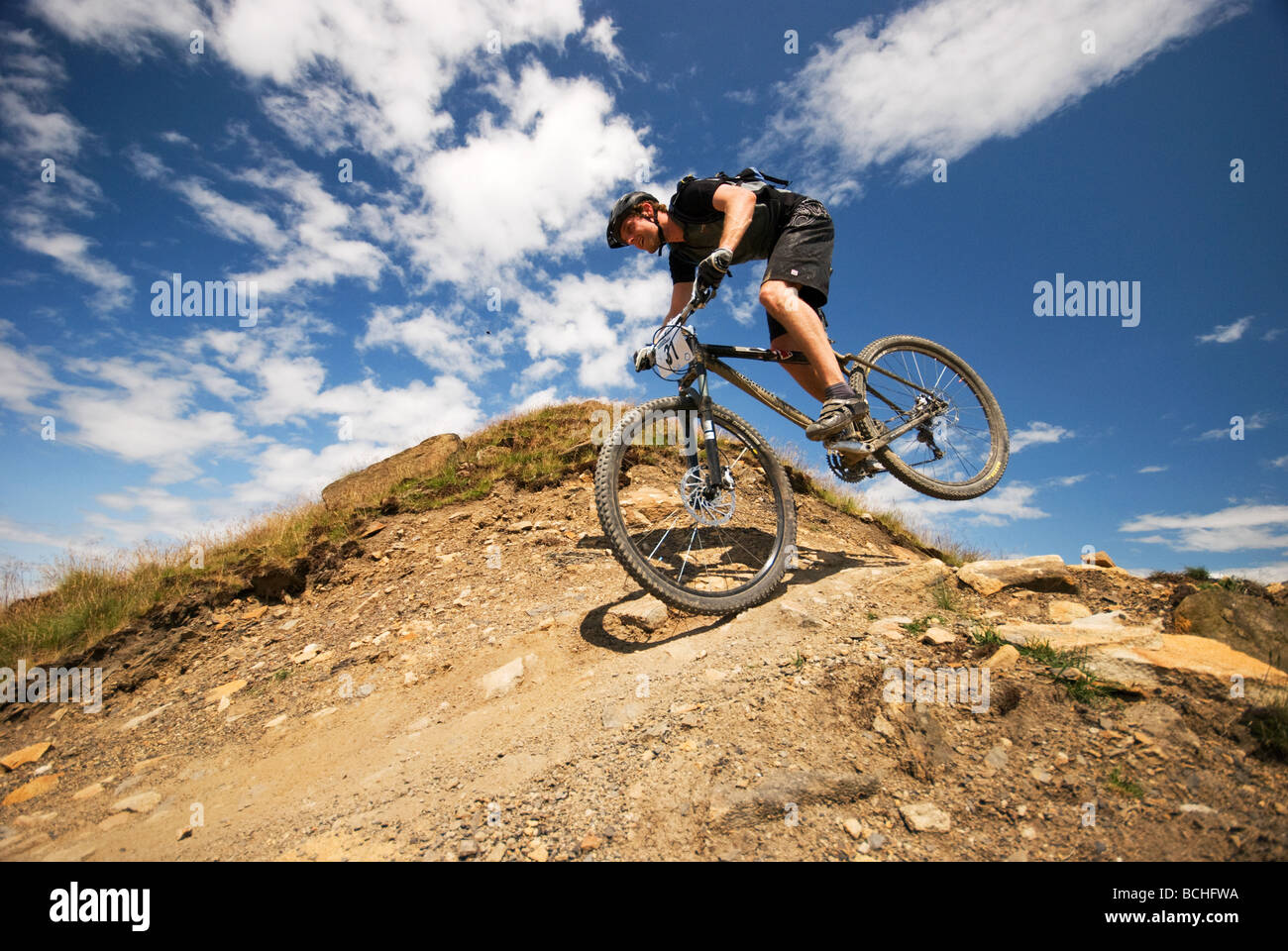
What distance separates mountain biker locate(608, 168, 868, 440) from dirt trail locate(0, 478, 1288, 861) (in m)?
1.59

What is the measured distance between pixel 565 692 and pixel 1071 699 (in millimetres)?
2594

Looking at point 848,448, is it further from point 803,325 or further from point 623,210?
point 623,210

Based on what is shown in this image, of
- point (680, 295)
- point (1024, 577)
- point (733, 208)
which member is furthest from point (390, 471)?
point (1024, 577)

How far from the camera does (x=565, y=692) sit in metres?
3.31

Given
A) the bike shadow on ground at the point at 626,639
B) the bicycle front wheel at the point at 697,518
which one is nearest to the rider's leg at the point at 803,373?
the bicycle front wheel at the point at 697,518

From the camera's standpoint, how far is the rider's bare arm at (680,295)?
4.77 meters

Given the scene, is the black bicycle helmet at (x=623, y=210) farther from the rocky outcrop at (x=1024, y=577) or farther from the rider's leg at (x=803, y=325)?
the rocky outcrop at (x=1024, y=577)

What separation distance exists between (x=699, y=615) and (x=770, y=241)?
10.5 feet

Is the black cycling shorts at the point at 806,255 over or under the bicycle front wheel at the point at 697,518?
over

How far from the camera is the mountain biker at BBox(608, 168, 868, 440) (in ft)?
13.5

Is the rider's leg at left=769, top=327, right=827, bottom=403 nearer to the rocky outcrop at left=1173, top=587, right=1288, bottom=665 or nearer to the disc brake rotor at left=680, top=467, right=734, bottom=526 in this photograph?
the disc brake rotor at left=680, top=467, right=734, bottom=526

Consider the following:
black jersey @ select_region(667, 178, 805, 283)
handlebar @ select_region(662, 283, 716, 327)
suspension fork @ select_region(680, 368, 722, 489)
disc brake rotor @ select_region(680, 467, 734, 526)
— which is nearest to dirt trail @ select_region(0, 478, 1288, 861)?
disc brake rotor @ select_region(680, 467, 734, 526)
